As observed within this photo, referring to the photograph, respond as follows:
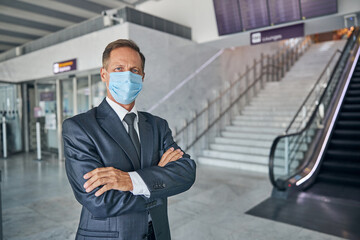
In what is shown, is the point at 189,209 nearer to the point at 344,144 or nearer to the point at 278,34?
the point at 344,144

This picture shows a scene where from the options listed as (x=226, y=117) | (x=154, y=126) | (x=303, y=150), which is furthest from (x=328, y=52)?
(x=154, y=126)

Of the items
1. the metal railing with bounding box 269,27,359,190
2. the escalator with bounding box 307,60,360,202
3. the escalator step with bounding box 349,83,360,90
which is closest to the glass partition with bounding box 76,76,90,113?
the metal railing with bounding box 269,27,359,190

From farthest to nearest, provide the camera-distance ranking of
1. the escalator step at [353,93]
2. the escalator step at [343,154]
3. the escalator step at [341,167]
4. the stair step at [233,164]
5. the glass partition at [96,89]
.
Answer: the escalator step at [353,93] → the glass partition at [96,89] → the stair step at [233,164] → the escalator step at [343,154] → the escalator step at [341,167]

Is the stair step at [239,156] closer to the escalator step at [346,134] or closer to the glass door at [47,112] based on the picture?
the escalator step at [346,134]

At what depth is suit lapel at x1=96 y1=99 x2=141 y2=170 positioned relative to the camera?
128cm

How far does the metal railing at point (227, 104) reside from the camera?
729 centimetres

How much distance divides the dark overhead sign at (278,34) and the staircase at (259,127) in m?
2.41

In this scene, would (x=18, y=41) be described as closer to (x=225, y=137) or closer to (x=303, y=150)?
(x=225, y=137)

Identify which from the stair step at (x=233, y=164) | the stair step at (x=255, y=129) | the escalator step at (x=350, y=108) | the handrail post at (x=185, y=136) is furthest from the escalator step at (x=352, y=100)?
the handrail post at (x=185, y=136)

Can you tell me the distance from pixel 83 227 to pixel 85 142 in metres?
0.41

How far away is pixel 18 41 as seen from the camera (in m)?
9.87

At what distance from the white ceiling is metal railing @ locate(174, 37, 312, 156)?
3680 mm

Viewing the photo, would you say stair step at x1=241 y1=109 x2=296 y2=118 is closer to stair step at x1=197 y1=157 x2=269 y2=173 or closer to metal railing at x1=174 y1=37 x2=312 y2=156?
metal railing at x1=174 y1=37 x2=312 y2=156

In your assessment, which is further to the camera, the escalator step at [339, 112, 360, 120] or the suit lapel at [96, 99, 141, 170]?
the escalator step at [339, 112, 360, 120]
